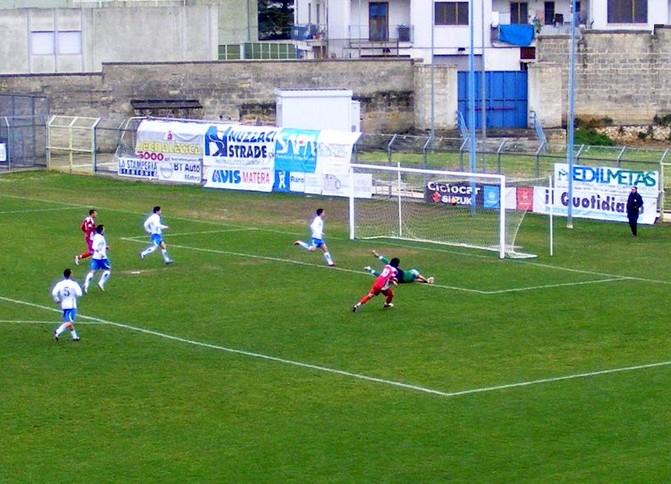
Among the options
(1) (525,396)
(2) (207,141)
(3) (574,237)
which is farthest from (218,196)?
(1) (525,396)

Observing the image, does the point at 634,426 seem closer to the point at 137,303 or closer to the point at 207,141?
the point at 137,303

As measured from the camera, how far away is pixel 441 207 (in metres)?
48.7

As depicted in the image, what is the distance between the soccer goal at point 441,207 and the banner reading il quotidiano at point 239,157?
407cm

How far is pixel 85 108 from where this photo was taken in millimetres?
70250

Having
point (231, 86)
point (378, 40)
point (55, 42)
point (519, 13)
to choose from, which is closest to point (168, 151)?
point (231, 86)

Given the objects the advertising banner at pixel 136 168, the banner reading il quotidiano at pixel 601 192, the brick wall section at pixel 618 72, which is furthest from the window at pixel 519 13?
the banner reading il quotidiano at pixel 601 192

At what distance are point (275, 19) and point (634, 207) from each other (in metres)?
71.3

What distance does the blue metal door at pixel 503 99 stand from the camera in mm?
77312

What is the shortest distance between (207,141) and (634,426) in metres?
37.1

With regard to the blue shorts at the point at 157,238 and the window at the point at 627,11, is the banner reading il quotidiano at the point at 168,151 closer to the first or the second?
the blue shorts at the point at 157,238

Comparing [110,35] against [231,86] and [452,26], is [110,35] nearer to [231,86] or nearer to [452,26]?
[231,86]

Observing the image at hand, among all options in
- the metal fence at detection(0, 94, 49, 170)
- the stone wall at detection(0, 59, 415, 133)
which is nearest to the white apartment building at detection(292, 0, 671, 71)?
the stone wall at detection(0, 59, 415, 133)

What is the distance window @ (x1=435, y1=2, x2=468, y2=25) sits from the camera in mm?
84375

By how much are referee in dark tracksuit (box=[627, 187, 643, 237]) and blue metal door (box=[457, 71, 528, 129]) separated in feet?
108
